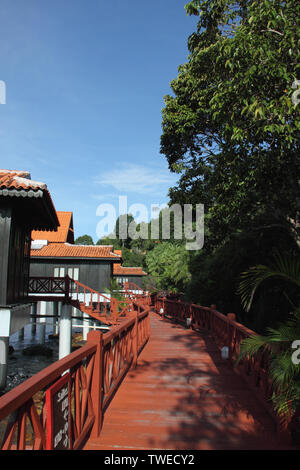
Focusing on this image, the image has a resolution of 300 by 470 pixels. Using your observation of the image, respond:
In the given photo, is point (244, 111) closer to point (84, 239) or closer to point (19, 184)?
point (19, 184)

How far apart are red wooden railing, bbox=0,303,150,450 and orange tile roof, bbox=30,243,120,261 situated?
1678 cm

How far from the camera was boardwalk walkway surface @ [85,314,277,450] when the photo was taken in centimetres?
382

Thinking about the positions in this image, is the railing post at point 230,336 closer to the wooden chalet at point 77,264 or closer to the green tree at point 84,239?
the wooden chalet at point 77,264

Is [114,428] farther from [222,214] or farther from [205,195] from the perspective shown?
[205,195]

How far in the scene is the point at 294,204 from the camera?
31.3ft

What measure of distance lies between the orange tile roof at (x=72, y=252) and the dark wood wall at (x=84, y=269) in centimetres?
60

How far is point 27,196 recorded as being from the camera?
8883mm

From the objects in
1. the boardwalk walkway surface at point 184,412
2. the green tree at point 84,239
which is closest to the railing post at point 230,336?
the boardwalk walkway surface at point 184,412

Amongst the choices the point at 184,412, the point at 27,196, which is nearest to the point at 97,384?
the point at 184,412

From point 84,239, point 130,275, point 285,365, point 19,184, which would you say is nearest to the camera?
point 285,365

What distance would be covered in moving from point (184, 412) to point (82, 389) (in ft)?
5.89

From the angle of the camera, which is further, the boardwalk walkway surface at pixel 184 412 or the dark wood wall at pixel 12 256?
the dark wood wall at pixel 12 256

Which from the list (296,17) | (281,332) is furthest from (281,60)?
(281,332)

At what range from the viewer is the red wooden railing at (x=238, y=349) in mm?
4659
